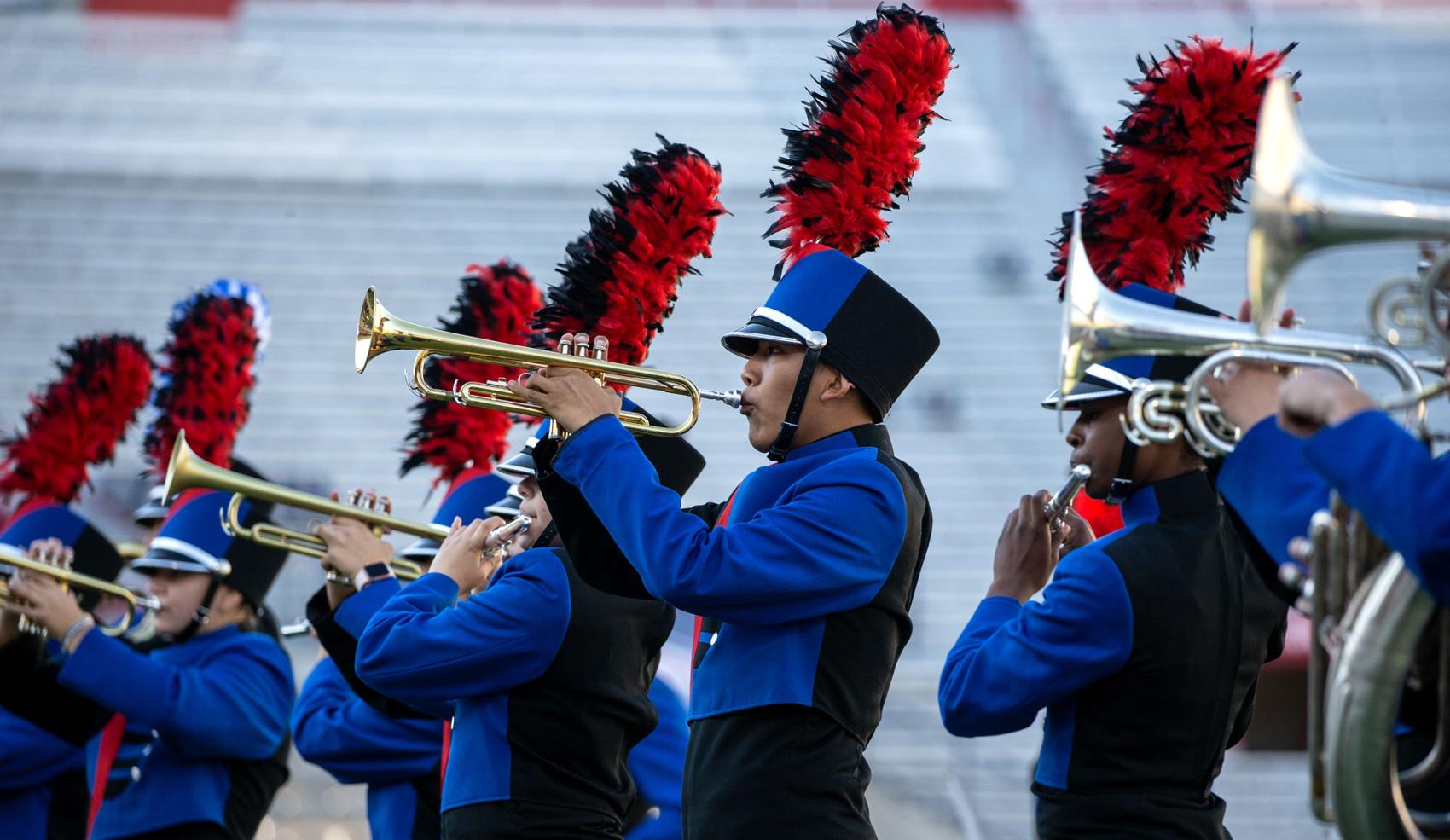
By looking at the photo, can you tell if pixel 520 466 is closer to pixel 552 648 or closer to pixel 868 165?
pixel 552 648

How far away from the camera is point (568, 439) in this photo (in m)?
3.74

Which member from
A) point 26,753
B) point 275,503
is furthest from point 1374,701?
point 26,753

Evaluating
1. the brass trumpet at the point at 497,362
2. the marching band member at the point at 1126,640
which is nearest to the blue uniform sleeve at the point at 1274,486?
the marching band member at the point at 1126,640

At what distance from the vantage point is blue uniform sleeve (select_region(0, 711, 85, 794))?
632 centimetres

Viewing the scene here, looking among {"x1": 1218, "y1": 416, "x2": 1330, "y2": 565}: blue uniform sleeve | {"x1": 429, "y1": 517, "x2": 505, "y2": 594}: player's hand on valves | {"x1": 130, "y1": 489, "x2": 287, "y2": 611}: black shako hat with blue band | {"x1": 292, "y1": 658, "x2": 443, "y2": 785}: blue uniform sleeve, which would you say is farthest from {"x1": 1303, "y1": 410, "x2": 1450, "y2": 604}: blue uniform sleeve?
{"x1": 130, "y1": 489, "x2": 287, "y2": 611}: black shako hat with blue band

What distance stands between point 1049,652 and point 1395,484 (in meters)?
1.12

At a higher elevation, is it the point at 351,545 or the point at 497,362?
the point at 497,362

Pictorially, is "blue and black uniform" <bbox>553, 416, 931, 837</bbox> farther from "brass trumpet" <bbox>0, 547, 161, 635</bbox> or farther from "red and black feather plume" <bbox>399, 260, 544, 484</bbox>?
"brass trumpet" <bbox>0, 547, 161, 635</bbox>

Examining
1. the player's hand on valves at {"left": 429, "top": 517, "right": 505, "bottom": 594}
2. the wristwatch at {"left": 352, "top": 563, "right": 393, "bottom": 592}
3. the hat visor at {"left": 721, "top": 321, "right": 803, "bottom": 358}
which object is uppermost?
the hat visor at {"left": 721, "top": 321, "right": 803, "bottom": 358}

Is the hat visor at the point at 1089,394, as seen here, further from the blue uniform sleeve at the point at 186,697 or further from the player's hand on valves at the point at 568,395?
the blue uniform sleeve at the point at 186,697

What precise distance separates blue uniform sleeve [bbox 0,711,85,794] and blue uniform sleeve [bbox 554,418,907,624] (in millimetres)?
3440

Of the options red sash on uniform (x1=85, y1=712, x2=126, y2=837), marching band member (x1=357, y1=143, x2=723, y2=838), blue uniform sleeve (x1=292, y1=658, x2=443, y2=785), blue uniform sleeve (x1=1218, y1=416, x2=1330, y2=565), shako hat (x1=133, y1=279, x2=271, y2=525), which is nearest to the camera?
blue uniform sleeve (x1=1218, y1=416, x2=1330, y2=565)

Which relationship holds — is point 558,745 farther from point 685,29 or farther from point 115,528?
point 685,29

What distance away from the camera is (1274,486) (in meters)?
2.96
